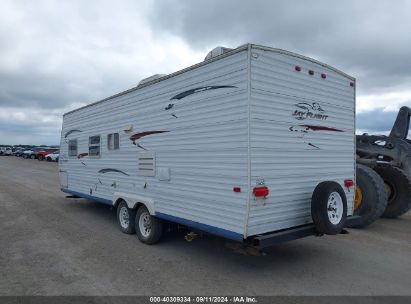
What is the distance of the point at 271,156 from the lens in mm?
5488

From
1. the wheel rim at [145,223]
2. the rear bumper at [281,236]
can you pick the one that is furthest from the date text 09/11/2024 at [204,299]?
the wheel rim at [145,223]

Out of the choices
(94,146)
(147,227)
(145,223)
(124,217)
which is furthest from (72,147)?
(147,227)

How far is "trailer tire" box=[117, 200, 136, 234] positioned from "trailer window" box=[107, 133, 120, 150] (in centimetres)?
134

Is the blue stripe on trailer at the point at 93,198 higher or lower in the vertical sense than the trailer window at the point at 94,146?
lower

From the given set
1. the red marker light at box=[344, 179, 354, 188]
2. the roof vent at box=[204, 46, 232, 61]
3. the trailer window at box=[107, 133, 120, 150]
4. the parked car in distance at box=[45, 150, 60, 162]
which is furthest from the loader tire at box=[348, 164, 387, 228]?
the parked car in distance at box=[45, 150, 60, 162]

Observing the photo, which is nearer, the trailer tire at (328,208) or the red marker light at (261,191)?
the red marker light at (261,191)

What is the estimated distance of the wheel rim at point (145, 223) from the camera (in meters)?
7.49

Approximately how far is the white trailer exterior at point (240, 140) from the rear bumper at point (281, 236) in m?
0.10

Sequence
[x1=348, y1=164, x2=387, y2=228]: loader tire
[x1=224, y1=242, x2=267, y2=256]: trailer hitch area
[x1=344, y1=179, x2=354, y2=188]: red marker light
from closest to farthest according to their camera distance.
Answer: [x1=224, y1=242, x2=267, y2=256]: trailer hitch area
[x1=344, y1=179, x2=354, y2=188]: red marker light
[x1=348, y1=164, x2=387, y2=228]: loader tire

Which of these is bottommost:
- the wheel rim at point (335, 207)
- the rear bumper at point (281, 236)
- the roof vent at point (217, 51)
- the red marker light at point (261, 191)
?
the rear bumper at point (281, 236)

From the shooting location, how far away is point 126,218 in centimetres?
837

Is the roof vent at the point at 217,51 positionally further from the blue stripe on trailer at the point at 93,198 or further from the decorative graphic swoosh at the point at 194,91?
the blue stripe on trailer at the point at 93,198

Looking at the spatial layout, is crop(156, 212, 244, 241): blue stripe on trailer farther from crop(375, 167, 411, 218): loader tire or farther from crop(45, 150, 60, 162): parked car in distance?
crop(45, 150, 60, 162): parked car in distance

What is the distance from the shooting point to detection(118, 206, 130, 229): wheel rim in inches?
328
